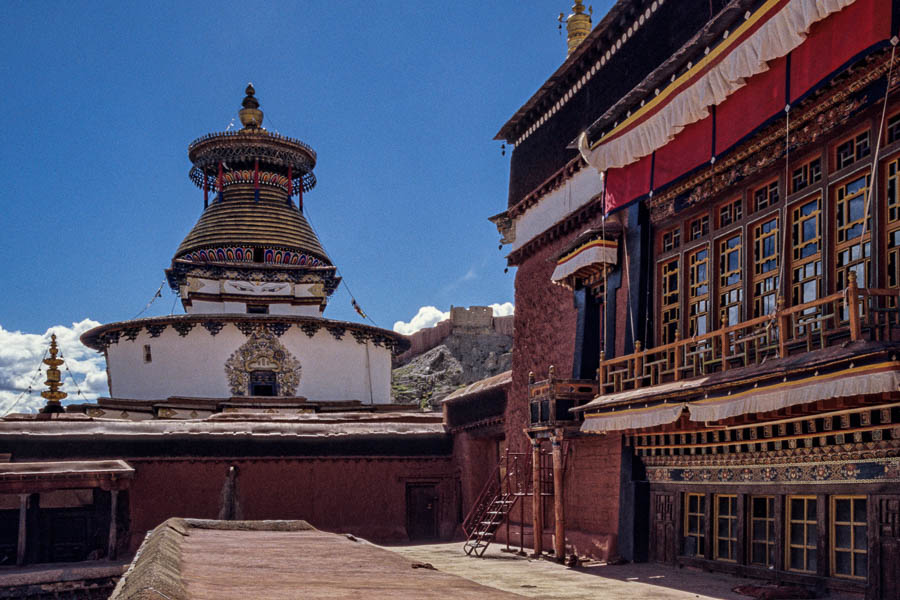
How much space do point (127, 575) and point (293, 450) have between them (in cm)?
1811

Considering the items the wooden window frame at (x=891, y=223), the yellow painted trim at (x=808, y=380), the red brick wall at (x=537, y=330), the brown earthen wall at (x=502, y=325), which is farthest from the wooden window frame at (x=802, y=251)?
the brown earthen wall at (x=502, y=325)

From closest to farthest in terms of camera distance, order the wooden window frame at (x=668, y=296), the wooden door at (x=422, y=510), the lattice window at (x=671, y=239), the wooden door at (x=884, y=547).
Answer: the wooden door at (x=884, y=547), the wooden window frame at (x=668, y=296), the lattice window at (x=671, y=239), the wooden door at (x=422, y=510)

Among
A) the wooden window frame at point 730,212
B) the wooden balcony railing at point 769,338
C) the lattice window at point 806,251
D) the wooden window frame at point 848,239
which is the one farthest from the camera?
the wooden window frame at point 730,212

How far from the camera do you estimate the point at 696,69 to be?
1208 cm

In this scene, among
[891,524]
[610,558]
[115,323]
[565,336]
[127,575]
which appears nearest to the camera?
[127,575]

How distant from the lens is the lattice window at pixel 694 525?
12969 mm

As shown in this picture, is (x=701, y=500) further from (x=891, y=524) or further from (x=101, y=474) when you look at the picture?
(x=101, y=474)

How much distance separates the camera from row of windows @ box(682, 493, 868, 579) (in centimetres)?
1011

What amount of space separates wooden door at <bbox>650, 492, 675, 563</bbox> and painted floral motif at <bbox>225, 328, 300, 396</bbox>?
2134 cm

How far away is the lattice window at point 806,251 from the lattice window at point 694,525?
3.55m

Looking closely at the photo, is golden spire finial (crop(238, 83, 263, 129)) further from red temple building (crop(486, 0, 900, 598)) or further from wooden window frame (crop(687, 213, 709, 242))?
wooden window frame (crop(687, 213, 709, 242))

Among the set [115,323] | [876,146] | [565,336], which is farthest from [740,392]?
[115,323]

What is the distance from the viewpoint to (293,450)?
21.8 meters

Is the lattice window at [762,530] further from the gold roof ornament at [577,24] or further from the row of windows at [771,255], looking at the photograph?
the gold roof ornament at [577,24]
